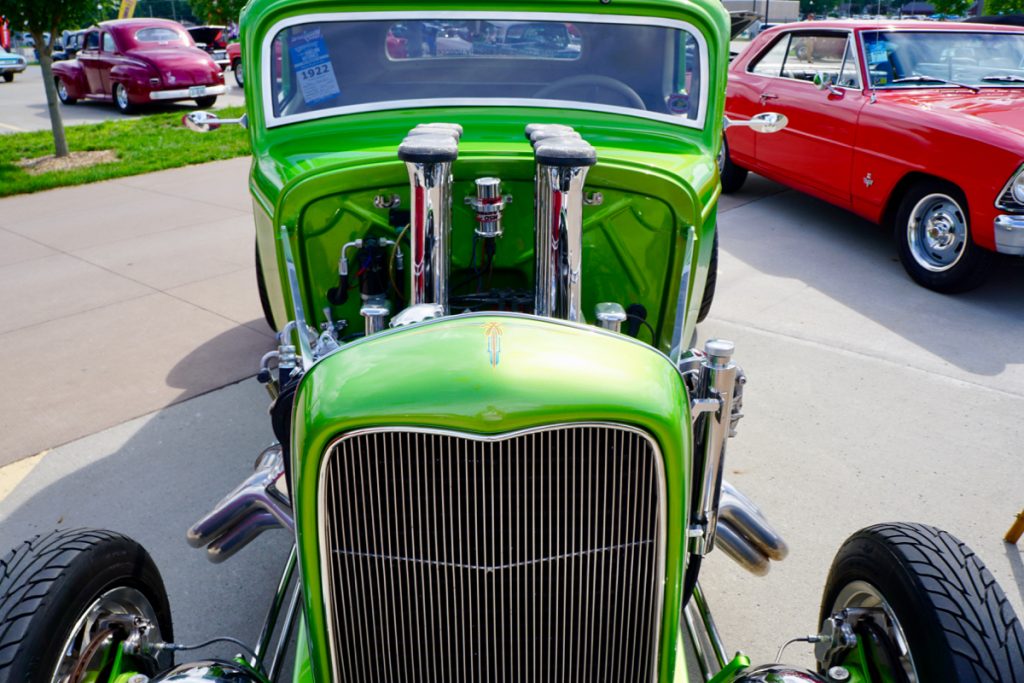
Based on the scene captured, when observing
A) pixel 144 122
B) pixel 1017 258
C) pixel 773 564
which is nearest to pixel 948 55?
pixel 1017 258

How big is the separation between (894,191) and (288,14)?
4510 millimetres

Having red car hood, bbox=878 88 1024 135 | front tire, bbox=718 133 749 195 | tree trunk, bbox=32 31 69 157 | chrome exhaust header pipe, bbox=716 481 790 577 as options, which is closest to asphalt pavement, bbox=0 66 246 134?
tree trunk, bbox=32 31 69 157

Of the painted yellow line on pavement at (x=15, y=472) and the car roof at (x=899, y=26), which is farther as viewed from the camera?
the car roof at (x=899, y=26)

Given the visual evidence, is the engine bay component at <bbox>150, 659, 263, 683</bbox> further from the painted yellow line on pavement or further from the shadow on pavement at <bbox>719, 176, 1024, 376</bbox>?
the shadow on pavement at <bbox>719, 176, 1024, 376</bbox>

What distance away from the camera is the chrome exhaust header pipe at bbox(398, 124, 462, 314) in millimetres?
2648

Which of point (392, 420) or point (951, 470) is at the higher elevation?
point (392, 420)

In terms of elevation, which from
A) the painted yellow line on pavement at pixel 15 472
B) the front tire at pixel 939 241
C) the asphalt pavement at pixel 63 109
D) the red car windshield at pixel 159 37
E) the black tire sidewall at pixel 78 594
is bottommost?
the asphalt pavement at pixel 63 109

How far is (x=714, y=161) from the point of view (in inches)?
142

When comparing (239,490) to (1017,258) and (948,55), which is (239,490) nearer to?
(1017,258)

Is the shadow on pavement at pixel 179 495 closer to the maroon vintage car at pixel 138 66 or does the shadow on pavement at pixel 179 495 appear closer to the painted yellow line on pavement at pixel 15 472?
the painted yellow line on pavement at pixel 15 472

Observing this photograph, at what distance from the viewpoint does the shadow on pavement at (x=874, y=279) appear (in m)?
5.12

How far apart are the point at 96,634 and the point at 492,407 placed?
1237 mm

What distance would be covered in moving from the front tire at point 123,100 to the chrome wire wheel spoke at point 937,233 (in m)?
13.1

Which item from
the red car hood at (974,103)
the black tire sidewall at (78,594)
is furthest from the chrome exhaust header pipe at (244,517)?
the red car hood at (974,103)
